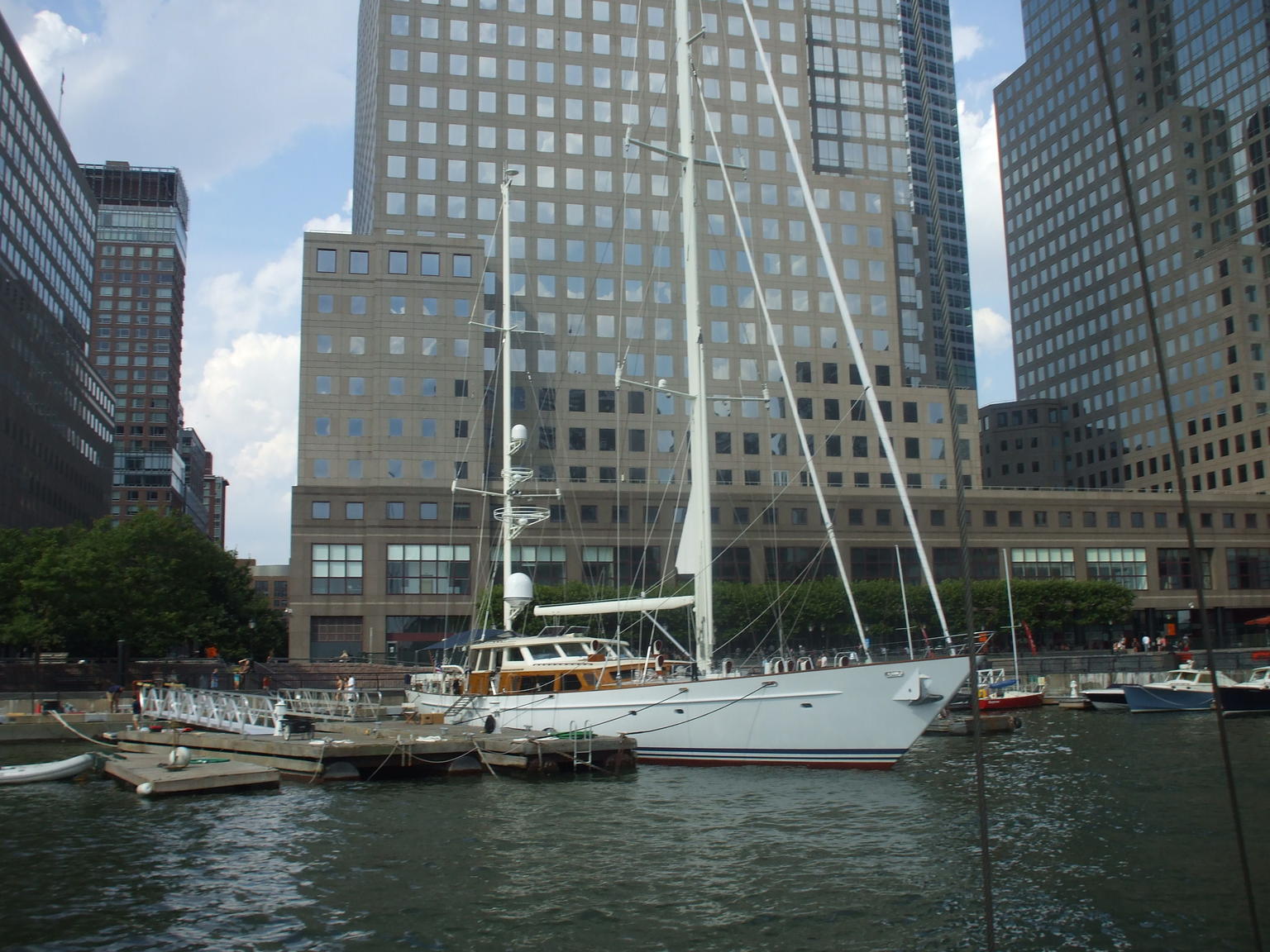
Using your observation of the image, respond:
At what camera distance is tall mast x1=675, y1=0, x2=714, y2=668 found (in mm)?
36125

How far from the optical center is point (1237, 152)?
12838 cm

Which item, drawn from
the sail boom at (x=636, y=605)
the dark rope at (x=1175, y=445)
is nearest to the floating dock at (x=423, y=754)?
the sail boom at (x=636, y=605)

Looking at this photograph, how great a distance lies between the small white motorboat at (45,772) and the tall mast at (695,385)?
19.7m

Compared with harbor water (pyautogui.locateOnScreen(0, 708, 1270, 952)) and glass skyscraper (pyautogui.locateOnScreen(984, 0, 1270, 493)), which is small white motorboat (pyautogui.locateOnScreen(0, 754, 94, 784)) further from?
glass skyscraper (pyautogui.locateOnScreen(984, 0, 1270, 493))

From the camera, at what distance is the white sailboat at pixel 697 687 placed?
3203 cm

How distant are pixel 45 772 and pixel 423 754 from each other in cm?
1147

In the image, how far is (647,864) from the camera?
21.7 metres

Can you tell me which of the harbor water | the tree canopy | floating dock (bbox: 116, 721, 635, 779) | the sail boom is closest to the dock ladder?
floating dock (bbox: 116, 721, 635, 779)

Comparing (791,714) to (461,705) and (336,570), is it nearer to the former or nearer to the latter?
(461,705)

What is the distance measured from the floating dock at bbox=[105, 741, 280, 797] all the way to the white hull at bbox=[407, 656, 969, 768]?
10985mm

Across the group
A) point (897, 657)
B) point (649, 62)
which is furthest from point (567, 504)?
point (897, 657)

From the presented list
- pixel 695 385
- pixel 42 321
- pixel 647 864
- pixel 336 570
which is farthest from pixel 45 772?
pixel 42 321

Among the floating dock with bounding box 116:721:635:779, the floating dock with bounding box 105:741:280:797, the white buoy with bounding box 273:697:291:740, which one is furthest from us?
the white buoy with bounding box 273:697:291:740

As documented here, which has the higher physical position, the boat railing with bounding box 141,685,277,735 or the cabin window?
the cabin window
